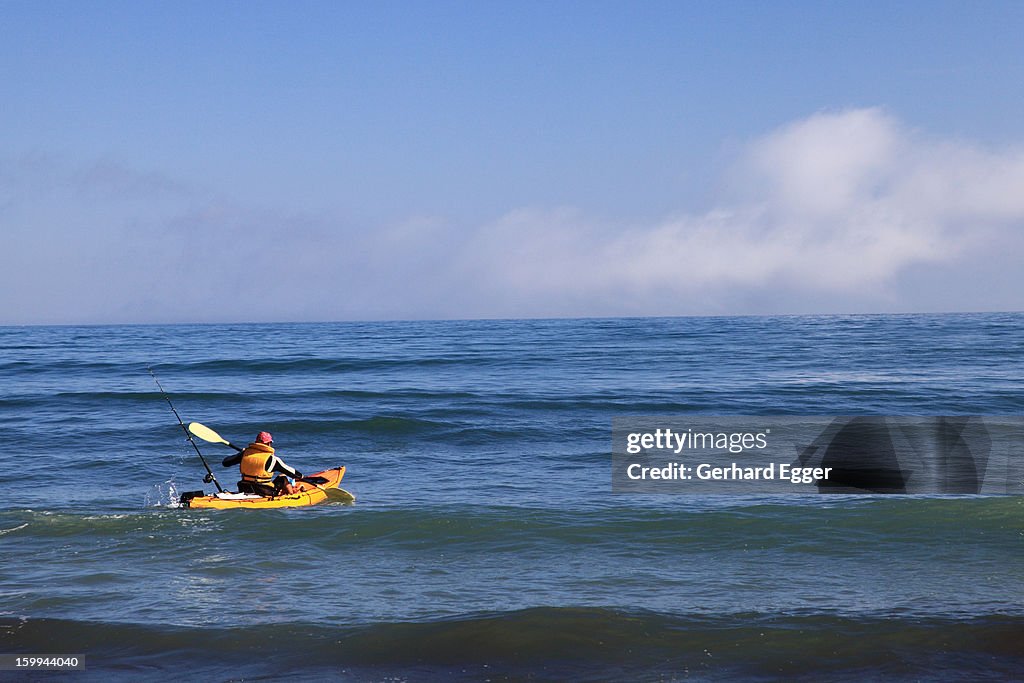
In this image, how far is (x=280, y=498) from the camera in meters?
15.5

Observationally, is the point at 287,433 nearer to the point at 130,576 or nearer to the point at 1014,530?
the point at 130,576

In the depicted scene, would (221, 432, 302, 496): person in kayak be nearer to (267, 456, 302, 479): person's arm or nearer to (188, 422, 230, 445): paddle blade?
(267, 456, 302, 479): person's arm

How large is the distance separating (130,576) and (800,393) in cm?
2729

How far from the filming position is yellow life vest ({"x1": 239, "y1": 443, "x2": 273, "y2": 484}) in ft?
51.3

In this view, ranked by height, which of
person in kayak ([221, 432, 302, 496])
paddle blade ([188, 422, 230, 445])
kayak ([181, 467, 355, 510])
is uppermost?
paddle blade ([188, 422, 230, 445])

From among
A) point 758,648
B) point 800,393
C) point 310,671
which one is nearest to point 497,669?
point 310,671

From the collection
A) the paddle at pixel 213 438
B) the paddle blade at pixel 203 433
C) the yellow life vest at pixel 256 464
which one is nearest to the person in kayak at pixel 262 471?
the yellow life vest at pixel 256 464

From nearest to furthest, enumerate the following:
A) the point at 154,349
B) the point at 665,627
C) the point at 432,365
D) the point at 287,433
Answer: the point at 665,627
the point at 287,433
the point at 432,365
the point at 154,349

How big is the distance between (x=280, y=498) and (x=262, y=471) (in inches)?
23.0

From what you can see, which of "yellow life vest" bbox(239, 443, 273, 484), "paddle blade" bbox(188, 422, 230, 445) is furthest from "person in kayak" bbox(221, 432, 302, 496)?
"paddle blade" bbox(188, 422, 230, 445)

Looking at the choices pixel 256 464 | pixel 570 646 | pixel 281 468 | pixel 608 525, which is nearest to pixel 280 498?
pixel 281 468

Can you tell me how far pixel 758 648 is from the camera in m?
9.08

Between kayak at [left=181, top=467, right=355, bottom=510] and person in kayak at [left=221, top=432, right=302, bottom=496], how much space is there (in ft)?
0.51

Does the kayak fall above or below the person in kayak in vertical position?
below
